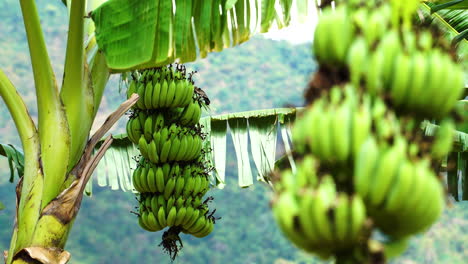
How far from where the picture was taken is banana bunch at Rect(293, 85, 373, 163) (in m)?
0.99

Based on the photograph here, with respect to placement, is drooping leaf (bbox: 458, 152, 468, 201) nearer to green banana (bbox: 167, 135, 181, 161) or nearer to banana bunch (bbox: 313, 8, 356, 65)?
green banana (bbox: 167, 135, 181, 161)

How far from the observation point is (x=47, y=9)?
48.6 feet

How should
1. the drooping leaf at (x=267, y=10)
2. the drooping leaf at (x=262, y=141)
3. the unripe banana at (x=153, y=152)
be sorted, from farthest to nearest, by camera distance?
the drooping leaf at (x=262, y=141)
the unripe banana at (x=153, y=152)
the drooping leaf at (x=267, y=10)

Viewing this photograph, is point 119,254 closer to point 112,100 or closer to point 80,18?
point 112,100

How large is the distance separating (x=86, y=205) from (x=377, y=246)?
13.0 meters

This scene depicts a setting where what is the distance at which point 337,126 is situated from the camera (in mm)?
995

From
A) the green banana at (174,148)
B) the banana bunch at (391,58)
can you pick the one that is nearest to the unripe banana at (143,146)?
the green banana at (174,148)

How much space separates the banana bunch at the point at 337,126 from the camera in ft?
3.26

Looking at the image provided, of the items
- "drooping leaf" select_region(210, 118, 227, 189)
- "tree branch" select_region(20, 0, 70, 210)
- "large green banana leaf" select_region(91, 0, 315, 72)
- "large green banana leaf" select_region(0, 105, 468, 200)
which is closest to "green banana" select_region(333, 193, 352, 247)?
"large green banana leaf" select_region(91, 0, 315, 72)

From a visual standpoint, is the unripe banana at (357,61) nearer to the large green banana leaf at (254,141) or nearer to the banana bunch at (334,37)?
the banana bunch at (334,37)

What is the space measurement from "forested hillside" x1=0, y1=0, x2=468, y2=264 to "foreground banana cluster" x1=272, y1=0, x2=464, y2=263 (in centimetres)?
1082

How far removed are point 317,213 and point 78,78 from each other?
1.55 metres

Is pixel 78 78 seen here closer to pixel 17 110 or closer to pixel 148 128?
pixel 17 110

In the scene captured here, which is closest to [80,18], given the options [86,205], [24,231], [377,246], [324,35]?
[24,231]
